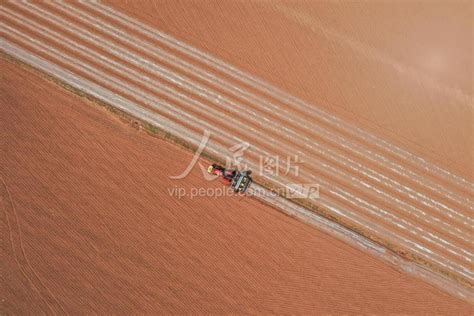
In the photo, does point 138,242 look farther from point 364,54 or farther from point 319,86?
point 364,54

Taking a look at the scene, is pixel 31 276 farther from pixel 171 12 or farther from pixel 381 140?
pixel 381 140

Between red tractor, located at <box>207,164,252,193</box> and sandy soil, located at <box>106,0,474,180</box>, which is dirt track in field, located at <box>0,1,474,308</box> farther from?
red tractor, located at <box>207,164,252,193</box>

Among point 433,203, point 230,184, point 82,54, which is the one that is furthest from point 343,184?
point 82,54

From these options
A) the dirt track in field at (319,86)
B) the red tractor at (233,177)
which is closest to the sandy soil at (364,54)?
the dirt track in field at (319,86)

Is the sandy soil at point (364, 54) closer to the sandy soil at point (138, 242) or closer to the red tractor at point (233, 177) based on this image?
the red tractor at point (233, 177)

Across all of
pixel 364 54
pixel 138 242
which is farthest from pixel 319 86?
pixel 138 242

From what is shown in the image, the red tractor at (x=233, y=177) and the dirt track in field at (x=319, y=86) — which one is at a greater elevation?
the dirt track in field at (x=319, y=86)
